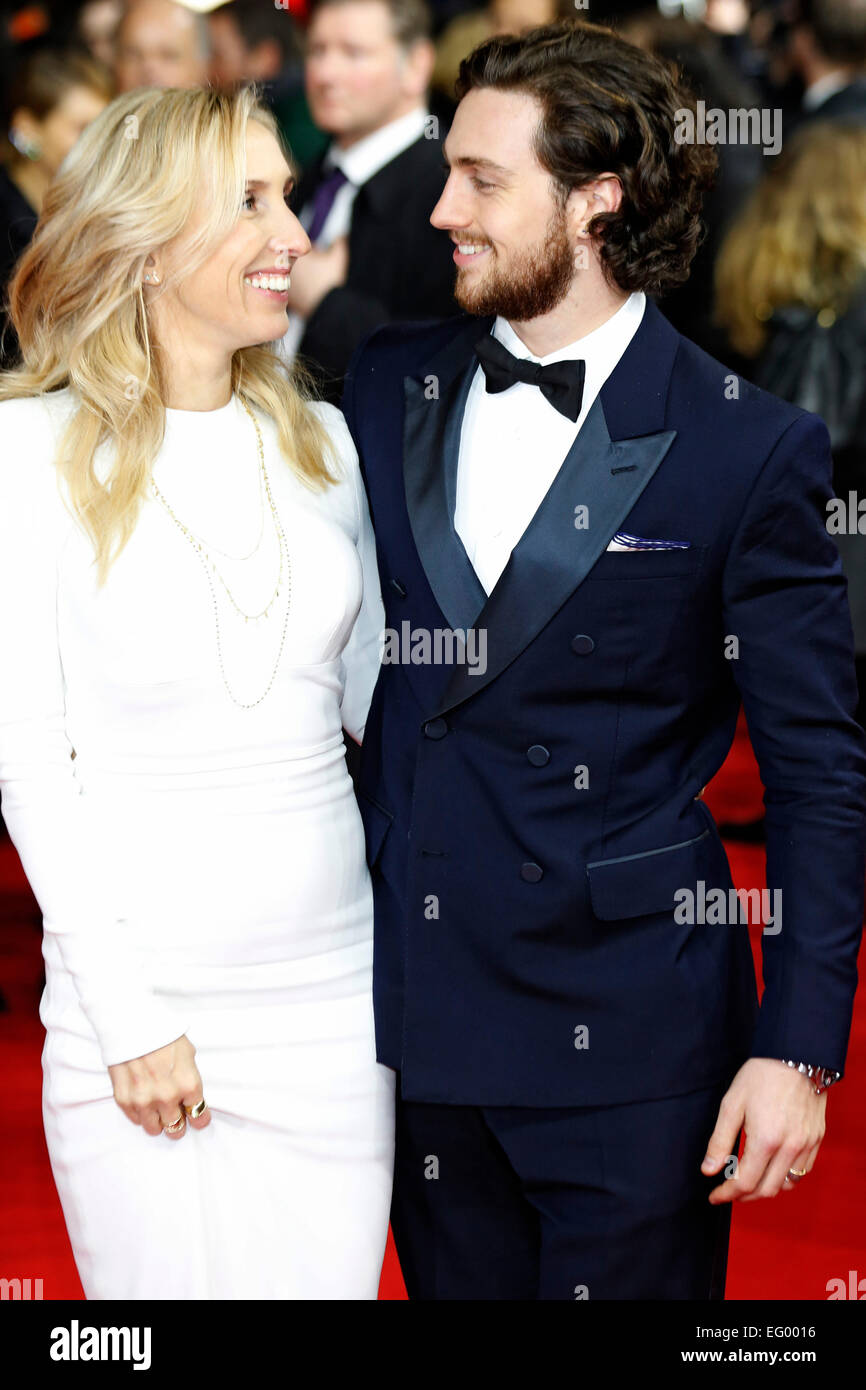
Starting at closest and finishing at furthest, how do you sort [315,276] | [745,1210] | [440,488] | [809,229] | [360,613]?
[440,488], [360,613], [745,1210], [315,276], [809,229]

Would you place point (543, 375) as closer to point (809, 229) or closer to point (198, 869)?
point (198, 869)

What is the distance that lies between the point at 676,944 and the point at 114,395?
0.98m

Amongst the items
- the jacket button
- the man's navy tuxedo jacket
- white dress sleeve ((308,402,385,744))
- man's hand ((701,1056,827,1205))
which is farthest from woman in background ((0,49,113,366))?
man's hand ((701,1056,827,1205))

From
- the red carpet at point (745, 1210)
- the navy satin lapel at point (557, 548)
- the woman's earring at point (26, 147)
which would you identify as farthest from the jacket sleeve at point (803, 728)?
the woman's earring at point (26, 147)

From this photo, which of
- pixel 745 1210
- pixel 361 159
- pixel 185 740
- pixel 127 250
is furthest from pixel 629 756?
pixel 361 159

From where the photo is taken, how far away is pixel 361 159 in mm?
4715

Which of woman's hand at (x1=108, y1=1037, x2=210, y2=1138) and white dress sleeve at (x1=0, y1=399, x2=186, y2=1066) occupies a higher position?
white dress sleeve at (x1=0, y1=399, x2=186, y2=1066)

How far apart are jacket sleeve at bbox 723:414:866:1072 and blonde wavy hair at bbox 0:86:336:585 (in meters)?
0.61

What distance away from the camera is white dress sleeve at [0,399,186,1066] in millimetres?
1942

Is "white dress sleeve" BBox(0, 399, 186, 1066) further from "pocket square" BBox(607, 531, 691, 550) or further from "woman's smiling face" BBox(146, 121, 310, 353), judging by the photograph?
"pocket square" BBox(607, 531, 691, 550)

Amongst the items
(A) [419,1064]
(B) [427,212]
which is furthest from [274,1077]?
(B) [427,212]

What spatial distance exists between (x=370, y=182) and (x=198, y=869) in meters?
3.02

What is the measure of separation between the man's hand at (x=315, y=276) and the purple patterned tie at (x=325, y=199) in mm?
162

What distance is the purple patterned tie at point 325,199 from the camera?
479cm
